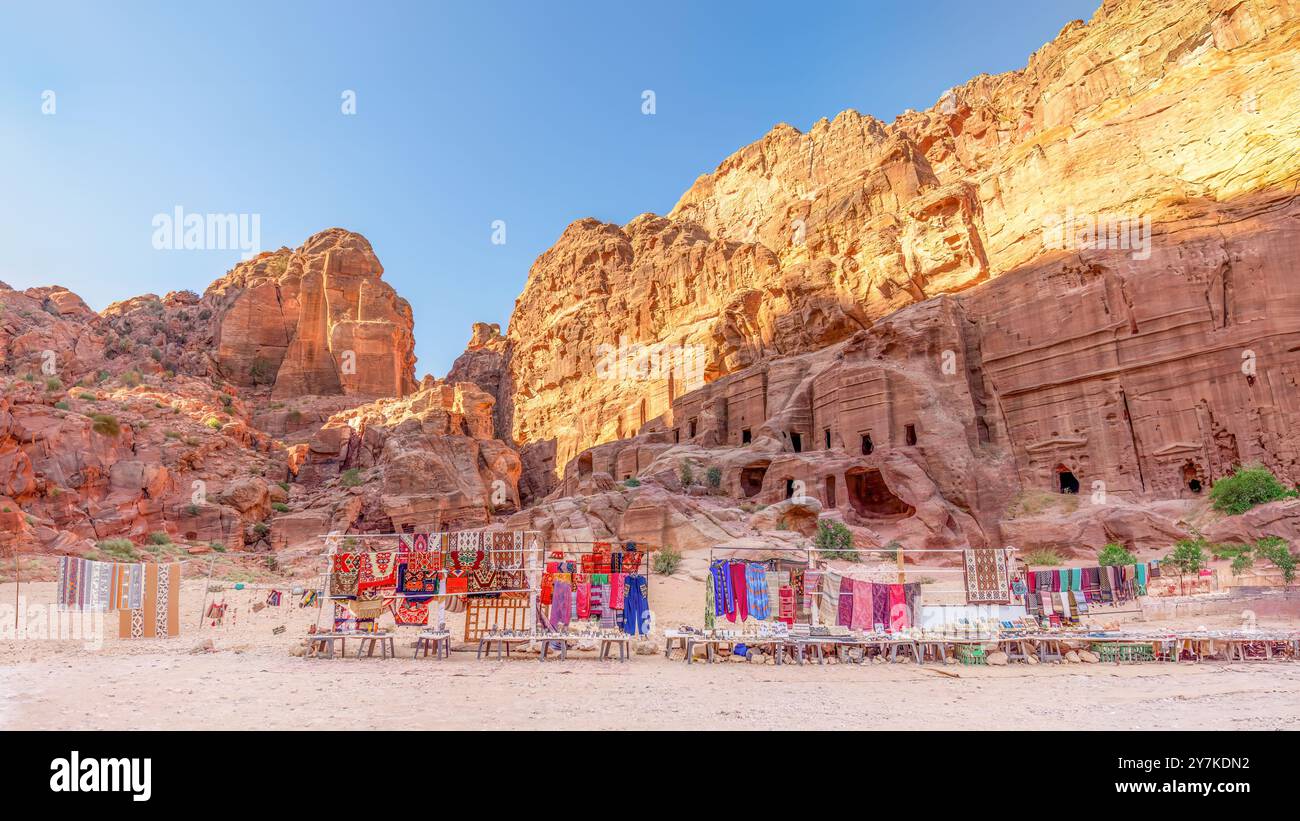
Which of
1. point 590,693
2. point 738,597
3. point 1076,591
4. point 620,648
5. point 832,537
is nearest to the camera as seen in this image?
point 590,693

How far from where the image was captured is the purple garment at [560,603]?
15.5 meters

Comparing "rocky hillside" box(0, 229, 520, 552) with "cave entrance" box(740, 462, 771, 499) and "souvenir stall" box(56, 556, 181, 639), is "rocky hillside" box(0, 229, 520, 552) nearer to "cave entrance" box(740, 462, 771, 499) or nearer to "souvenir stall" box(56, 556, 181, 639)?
"souvenir stall" box(56, 556, 181, 639)

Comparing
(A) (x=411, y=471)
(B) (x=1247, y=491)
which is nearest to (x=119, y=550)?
(A) (x=411, y=471)

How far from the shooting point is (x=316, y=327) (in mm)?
74688

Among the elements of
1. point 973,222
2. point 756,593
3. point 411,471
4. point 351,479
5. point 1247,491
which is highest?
point 973,222

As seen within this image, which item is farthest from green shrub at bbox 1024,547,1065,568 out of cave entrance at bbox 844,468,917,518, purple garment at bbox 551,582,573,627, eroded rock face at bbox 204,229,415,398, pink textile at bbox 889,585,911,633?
eroded rock face at bbox 204,229,415,398

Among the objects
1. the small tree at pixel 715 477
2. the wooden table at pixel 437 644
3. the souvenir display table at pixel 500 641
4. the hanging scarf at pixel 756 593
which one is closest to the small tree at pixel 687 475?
the small tree at pixel 715 477

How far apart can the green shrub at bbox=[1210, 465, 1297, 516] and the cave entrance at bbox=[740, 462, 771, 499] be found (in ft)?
59.9

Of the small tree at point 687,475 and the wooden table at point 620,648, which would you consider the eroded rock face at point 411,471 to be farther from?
the wooden table at point 620,648

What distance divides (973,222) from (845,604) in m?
39.6

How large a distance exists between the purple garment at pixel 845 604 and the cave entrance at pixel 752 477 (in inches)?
865

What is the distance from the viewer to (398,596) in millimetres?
15586

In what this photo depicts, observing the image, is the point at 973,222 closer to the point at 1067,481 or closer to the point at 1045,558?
the point at 1067,481

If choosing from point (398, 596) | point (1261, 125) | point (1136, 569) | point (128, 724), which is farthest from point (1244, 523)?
point (128, 724)
